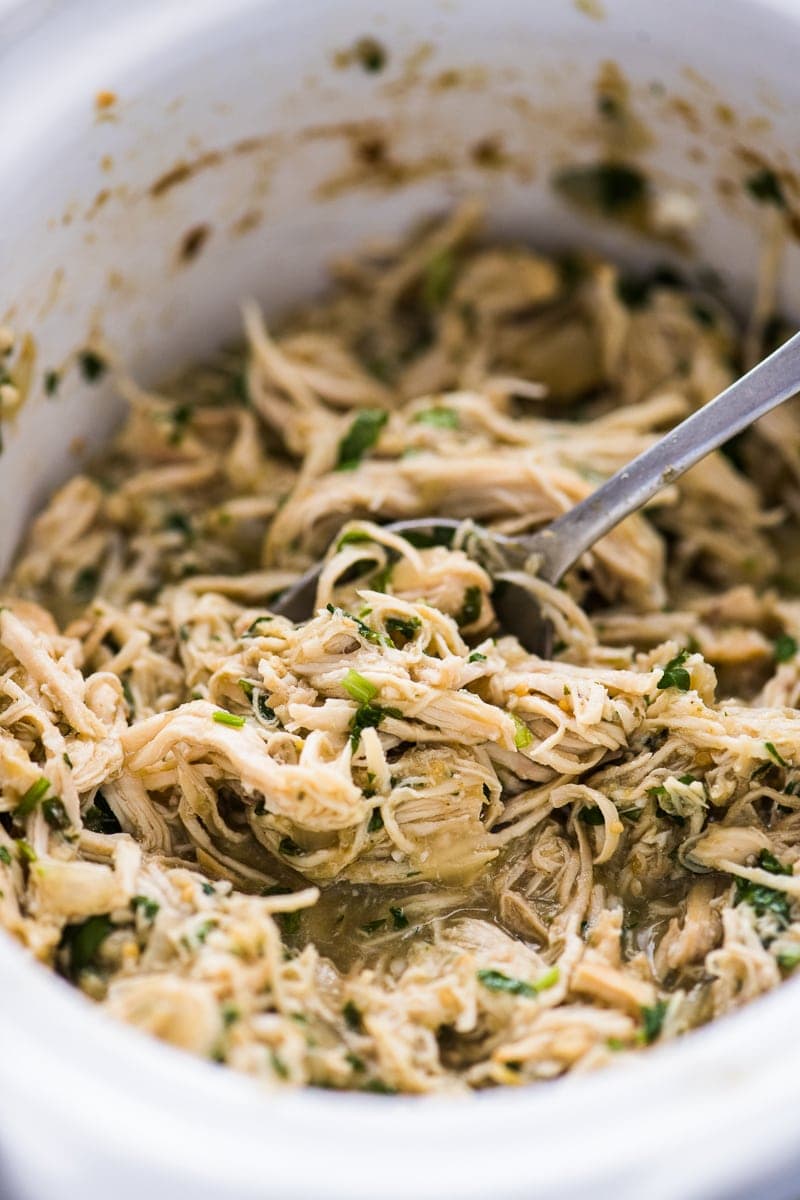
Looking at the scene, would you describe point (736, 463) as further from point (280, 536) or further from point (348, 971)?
point (348, 971)

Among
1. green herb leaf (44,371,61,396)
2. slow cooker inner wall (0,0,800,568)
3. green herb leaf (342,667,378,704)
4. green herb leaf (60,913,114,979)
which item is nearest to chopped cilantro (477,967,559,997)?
green herb leaf (342,667,378,704)

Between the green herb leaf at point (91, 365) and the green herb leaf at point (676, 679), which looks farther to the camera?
the green herb leaf at point (91, 365)

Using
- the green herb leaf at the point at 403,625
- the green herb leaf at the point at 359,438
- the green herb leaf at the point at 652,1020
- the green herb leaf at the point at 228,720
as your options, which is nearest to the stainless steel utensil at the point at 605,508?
the green herb leaf at the point at 359,438

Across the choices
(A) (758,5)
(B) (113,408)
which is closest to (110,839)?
(B) (113,408)

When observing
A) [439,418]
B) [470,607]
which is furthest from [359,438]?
[470,607]

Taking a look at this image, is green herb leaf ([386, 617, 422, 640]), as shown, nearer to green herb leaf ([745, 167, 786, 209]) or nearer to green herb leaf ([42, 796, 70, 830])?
green herb leaf ([42, 796, 70, 830])

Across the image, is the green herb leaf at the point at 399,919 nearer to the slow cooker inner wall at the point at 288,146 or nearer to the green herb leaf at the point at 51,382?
the slow cooker inner wall at the point at 288,146
